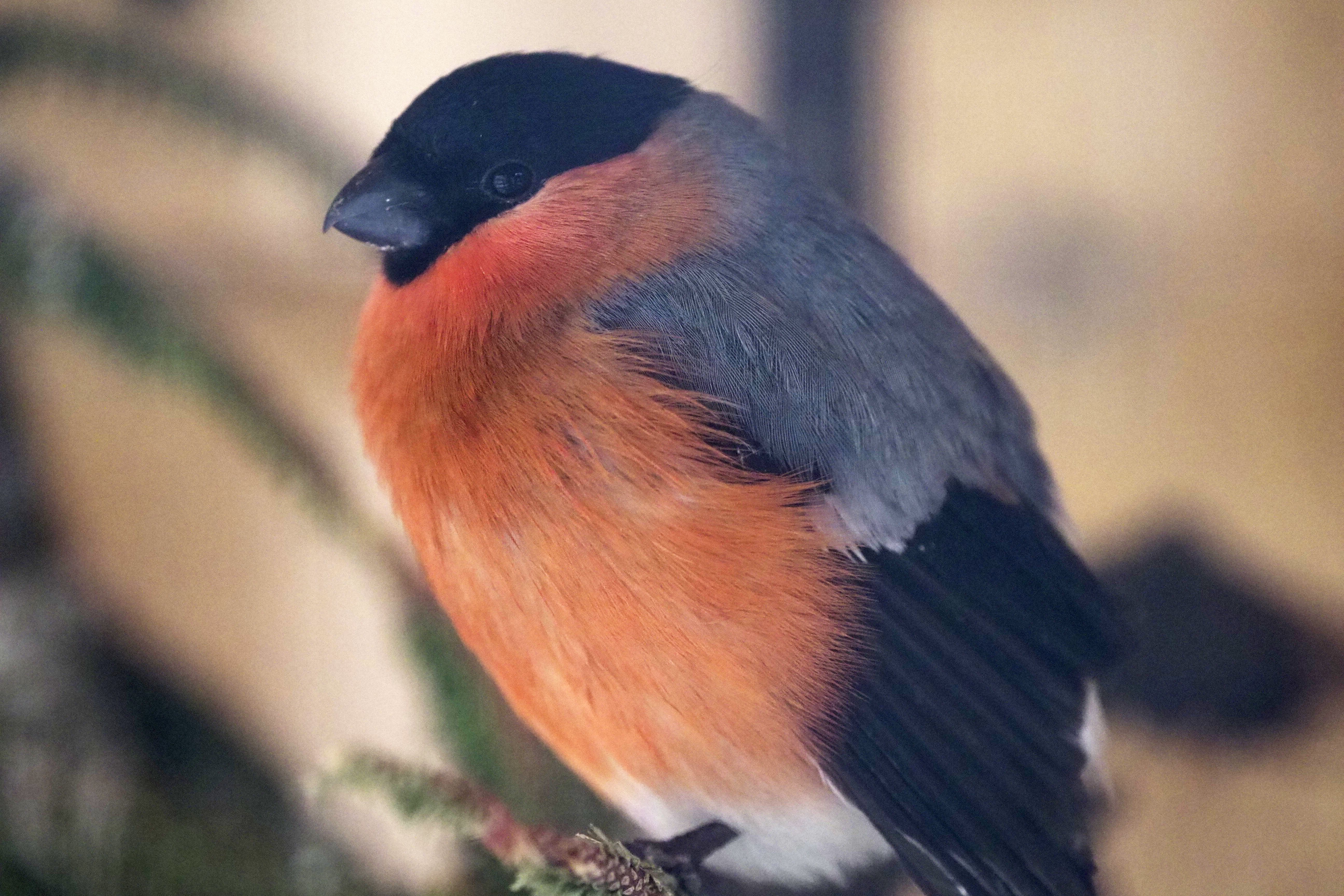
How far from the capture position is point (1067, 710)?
657mm

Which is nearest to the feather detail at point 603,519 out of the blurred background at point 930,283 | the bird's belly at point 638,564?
the bird's belly at point 638,564

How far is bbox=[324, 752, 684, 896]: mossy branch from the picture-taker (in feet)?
1.70

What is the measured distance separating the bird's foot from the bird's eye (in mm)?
407

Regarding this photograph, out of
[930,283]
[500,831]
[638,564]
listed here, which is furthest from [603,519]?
[930,283]

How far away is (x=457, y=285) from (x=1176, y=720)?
761 mm

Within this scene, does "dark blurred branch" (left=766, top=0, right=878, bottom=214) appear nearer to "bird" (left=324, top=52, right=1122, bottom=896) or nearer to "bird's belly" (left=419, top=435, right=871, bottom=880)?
"bird" (left=324, top=52, right=1122, bottom=896)

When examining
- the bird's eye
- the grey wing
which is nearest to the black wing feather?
the grey wing

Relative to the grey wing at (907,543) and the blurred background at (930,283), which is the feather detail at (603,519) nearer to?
the grey wing at (907,543)

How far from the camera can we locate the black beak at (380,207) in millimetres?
606

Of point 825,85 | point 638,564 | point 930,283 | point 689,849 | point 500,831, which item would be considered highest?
point 825,85

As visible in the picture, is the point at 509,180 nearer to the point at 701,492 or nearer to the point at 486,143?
the point at 486,143

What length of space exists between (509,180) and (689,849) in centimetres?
43

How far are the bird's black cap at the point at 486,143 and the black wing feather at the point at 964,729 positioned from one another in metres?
0.29

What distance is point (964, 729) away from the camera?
2.00 ft
